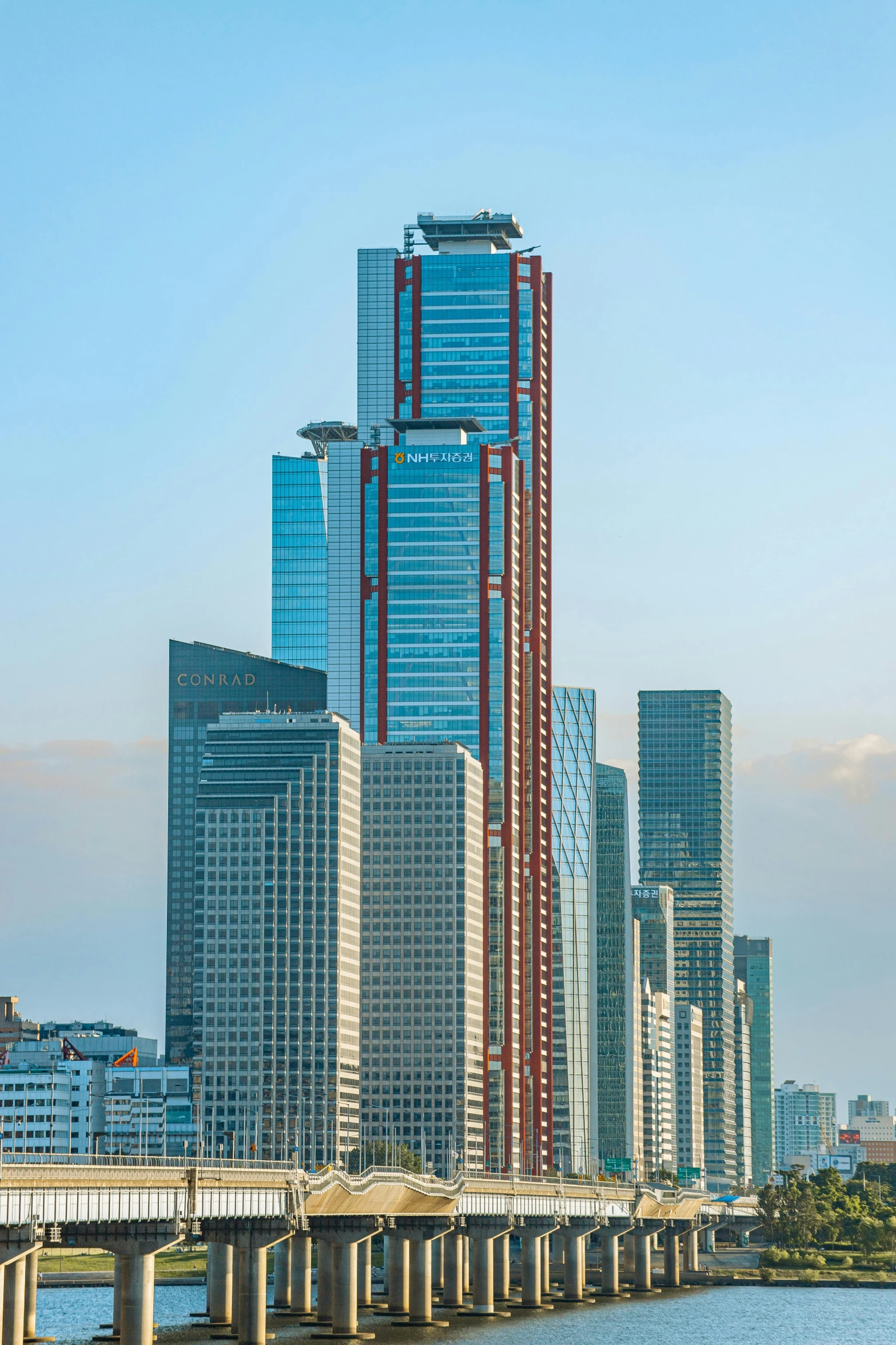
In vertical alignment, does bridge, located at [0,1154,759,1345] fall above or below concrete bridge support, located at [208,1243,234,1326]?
above

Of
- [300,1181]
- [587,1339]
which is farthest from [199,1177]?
[587,1339]

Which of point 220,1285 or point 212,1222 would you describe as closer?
point 212,1222

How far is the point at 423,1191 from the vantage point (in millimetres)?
190000

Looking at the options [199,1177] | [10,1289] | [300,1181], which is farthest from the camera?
[300,1181]

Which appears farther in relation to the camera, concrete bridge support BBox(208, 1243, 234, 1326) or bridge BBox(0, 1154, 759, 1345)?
concrete bridge support BBox(208, 1243, 234, 1326)

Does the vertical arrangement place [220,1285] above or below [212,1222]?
below

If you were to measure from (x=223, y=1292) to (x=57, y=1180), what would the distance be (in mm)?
69119

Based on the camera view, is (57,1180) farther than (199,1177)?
No

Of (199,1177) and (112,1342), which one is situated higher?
(199,1177)

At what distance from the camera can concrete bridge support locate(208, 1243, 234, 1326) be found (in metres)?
189

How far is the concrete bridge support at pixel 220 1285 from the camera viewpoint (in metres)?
189

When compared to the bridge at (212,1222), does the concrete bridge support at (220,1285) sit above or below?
below

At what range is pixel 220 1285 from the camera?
19025 cm

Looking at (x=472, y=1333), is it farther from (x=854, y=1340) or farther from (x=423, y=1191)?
(x=854, y=1340)
